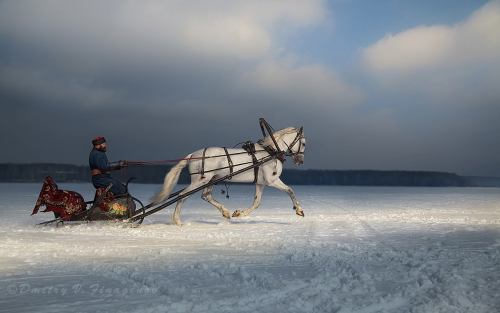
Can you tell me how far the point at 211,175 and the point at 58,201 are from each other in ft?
10.5

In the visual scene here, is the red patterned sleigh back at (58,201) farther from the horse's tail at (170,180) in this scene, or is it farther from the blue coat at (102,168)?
the horse's tail at (170,180)

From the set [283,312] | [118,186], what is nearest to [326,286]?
[283,312]

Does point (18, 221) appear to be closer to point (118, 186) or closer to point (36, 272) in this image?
point (118, 186)

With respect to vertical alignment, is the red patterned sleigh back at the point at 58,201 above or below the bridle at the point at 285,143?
below

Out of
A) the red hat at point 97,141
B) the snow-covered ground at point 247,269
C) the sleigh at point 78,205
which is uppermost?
the red hat at point 97,141

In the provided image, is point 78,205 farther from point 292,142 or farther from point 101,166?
point 292,142

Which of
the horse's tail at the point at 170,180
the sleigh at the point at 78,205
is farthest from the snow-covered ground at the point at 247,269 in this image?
the horse's tail at the point at 170,180

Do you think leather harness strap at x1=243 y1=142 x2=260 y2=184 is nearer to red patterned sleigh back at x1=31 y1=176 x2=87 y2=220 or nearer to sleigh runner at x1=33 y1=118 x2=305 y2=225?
sleigh runner at x1=33 y1=118 x2=305 y2=225

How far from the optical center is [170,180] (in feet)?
34.3

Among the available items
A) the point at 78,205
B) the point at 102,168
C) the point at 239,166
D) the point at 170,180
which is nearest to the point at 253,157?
the point at 239,166

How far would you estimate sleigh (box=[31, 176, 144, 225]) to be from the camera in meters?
9.51

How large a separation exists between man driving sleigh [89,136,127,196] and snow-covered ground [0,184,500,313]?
0.95m

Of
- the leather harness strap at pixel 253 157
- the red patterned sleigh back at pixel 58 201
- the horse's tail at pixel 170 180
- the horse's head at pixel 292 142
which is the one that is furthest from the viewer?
the horse's head at pixel 292 142

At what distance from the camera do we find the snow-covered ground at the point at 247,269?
170 inches
